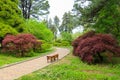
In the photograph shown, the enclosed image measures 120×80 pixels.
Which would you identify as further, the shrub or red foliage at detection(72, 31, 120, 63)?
the shrub

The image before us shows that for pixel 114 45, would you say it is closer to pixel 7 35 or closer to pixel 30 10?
pixel 7 35

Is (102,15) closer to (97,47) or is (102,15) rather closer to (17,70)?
(97,47)

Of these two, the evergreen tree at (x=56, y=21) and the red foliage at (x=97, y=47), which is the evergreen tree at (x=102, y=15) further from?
the evergreen tree at (x=56, y=21)

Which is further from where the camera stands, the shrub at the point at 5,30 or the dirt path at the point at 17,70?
the shrub at the point at 5,30

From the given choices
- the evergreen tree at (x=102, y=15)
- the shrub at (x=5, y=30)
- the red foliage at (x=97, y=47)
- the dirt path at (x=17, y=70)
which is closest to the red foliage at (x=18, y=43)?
the shrub at (x=5, y=30)

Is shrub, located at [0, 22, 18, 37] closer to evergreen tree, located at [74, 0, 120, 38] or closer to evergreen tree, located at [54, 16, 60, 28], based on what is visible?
evergreen tree, located at [74, 0, 120, 38]

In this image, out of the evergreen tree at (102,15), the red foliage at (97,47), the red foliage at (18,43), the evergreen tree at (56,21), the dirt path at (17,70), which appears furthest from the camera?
the evergreen tree at (56,21)

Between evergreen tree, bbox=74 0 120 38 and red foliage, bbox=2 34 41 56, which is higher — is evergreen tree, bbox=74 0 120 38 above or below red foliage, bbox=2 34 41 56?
above

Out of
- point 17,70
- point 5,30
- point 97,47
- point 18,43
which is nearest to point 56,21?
point 5,30

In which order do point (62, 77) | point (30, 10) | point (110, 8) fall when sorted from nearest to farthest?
point (62, 77) < point (110, 8) < point (30, 10)

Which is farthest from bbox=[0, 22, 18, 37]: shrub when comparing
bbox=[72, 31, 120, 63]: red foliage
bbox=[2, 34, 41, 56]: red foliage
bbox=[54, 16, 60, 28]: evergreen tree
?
bbox=[54, 16, 60, 28]: evergreen tree

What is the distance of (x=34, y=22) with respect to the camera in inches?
1446

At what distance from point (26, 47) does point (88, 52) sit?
311 inches

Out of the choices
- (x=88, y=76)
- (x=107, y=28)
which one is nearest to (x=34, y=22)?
(x=107, y=28)
